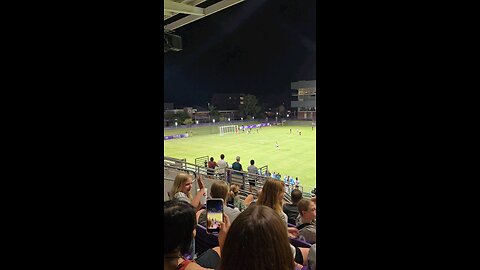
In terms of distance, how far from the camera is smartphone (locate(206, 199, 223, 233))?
2.16 metres

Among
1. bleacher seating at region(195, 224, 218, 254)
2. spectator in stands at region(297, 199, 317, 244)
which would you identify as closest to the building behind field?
spectator in stands at region(297, 199, 317, 244)

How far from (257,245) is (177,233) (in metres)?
0.40

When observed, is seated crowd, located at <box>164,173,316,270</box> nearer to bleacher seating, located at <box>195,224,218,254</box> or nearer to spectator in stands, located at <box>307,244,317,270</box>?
spectator in stands, located at <box>307,244,317,270</box>

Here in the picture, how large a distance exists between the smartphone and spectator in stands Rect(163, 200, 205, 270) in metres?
0.63

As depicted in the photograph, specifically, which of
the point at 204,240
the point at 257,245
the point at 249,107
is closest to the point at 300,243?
the point at 204,240

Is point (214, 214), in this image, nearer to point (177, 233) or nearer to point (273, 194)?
point (273, 194)
